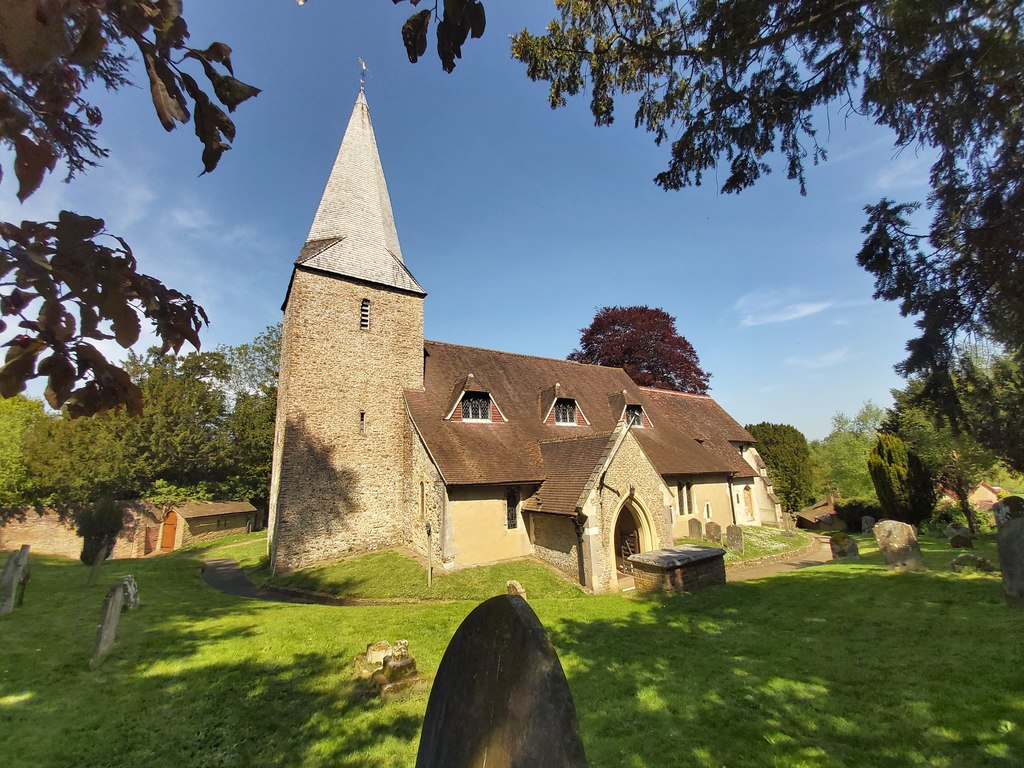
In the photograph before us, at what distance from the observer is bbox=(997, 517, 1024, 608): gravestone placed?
7.63 m

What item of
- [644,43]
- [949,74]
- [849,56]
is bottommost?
[949,74]

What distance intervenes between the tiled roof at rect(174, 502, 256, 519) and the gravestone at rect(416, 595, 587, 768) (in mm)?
34818

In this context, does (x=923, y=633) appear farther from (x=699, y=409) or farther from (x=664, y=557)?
(x=699, y=409)

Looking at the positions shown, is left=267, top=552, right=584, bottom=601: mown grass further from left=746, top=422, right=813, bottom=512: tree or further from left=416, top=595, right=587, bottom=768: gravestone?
left=746, top=422, right=813, bottom=512: tree

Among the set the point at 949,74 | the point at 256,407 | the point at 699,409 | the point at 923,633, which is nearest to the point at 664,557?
the point at 923,633

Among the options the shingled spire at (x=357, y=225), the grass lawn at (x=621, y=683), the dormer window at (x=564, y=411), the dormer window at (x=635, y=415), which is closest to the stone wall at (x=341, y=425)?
the shingled spire at (x=357, y=225)

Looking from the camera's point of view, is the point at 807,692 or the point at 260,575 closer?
the point at 807,692

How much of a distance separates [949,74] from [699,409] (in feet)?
76.1

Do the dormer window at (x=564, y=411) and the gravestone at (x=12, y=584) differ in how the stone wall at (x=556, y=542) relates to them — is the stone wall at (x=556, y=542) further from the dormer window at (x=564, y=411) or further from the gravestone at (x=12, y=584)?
the gravestone at (x=12, y=584)

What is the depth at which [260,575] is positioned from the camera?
16.2m

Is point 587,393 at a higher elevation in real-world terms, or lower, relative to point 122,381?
higher

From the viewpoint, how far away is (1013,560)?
25.5 ft

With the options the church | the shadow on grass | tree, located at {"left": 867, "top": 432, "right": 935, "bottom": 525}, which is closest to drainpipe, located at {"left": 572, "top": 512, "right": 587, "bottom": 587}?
the church

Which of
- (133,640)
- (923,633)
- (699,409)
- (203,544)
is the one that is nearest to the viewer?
(923,633)
